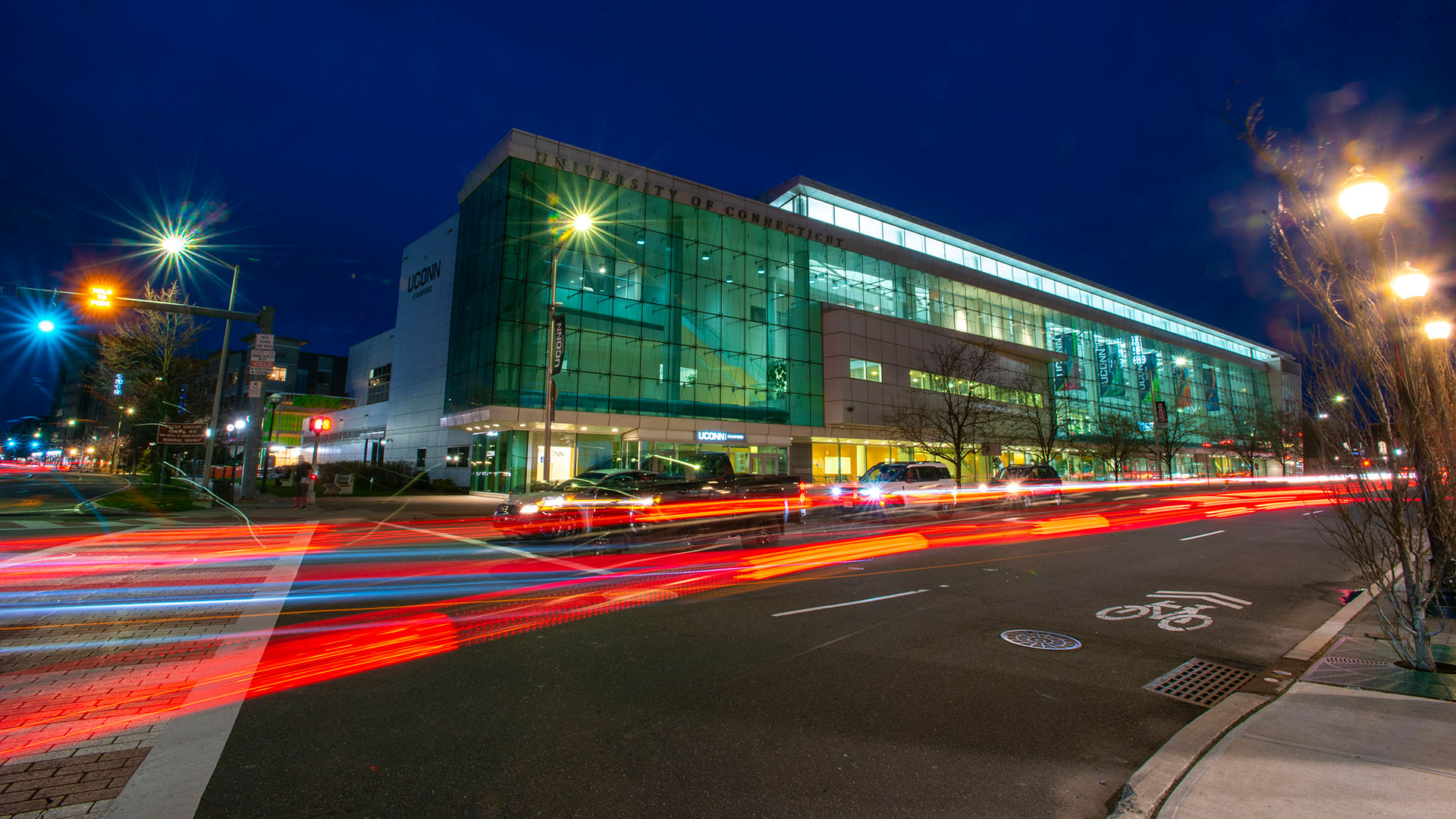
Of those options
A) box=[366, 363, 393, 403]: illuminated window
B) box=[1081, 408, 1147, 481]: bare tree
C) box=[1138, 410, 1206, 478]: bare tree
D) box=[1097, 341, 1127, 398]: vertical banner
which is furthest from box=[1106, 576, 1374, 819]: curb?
box=[1097, 341, 1127, 398]: vertical banner

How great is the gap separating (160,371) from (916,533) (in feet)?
148

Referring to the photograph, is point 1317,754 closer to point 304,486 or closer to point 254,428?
point 254,428

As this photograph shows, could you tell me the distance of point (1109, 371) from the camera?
63.6 metres

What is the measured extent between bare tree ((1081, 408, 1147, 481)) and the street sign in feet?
200

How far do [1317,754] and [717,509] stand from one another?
453 inches

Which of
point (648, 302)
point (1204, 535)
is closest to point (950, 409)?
point (648, 302)

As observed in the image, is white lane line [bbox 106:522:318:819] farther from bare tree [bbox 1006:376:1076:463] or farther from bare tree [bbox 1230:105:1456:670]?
bare tree [bbox 1006:376:1076:463]

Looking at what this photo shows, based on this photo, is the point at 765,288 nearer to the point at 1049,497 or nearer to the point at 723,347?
the point at 723,347

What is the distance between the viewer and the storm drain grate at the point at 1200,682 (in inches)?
210

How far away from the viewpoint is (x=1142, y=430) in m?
62.2

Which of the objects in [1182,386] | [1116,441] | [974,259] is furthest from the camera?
[1182,386]

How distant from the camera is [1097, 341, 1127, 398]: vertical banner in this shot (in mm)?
63500

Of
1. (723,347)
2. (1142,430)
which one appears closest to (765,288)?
(723,347)

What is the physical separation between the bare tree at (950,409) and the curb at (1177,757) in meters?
32.2
